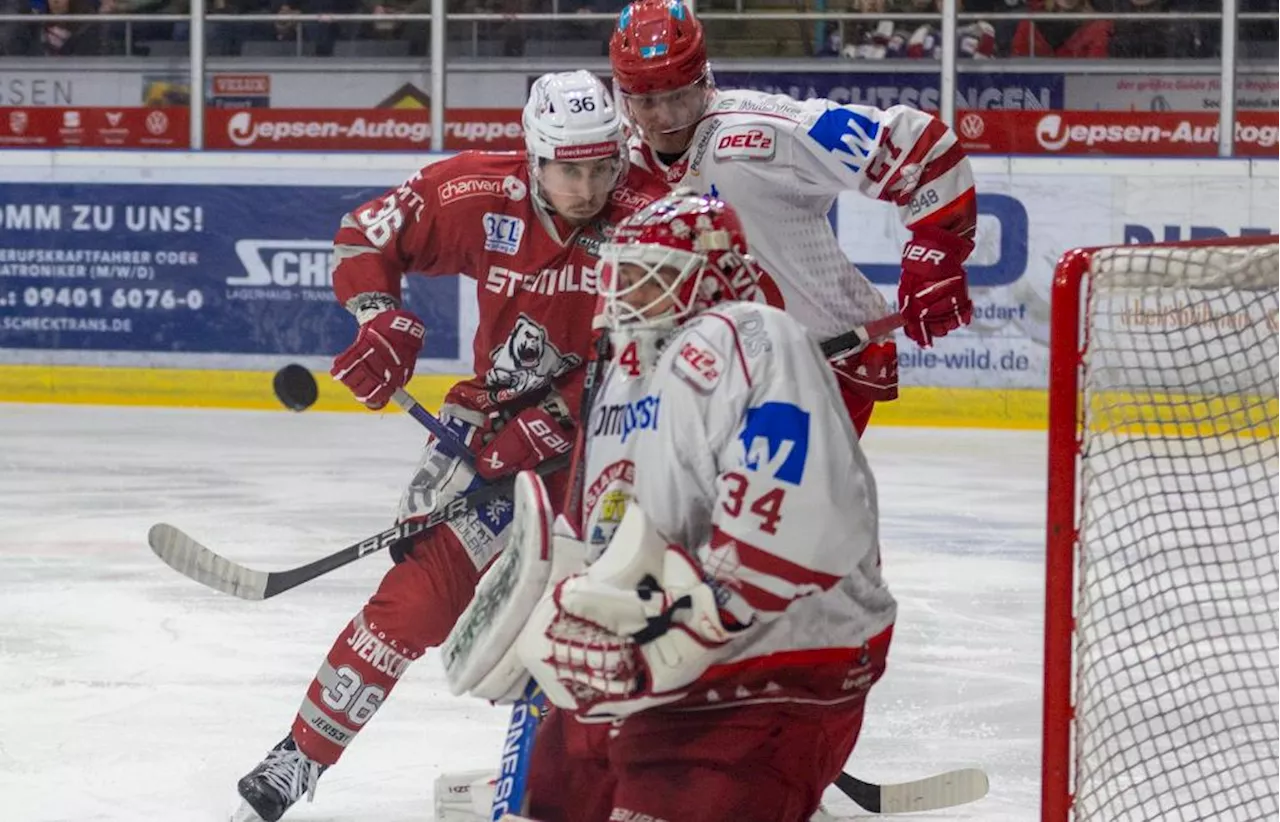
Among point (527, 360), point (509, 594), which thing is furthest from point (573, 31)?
point (509, 594)

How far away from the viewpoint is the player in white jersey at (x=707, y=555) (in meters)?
1.76

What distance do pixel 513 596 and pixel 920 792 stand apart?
3.47 ft

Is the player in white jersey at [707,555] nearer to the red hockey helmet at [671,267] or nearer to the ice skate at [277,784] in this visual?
the red hockey helmet at [671,267]

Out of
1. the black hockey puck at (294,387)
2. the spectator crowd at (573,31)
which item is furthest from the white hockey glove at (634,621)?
the spectator crowd at (573,31)

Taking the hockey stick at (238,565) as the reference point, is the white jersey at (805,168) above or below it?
above

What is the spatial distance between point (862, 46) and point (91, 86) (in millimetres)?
3107

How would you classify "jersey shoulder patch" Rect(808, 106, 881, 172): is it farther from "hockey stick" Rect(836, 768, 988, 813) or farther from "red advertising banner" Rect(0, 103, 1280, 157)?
"red advertising banner" Rect(0, 103, 1280, 157)

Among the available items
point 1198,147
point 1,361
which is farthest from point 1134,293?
point 1,361

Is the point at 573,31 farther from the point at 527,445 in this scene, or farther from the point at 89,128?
the point at 527,445

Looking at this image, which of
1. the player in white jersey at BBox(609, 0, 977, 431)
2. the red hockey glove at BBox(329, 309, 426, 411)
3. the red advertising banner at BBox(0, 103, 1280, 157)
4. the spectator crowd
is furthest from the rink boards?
the red hockey glove at BBox(329, 309, 426, 411)

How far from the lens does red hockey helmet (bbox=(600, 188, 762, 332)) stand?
191cm

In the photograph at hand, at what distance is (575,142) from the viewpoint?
2617mm

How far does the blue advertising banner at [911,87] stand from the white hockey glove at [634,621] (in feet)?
18.7

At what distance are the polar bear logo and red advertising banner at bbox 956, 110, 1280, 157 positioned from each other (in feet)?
15.6
